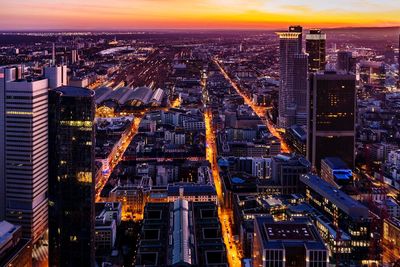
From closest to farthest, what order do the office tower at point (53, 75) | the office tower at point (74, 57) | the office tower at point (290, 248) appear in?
the office tower at point (290, 248), the office tower at point (53, 75), the office tower at point (74, 57)

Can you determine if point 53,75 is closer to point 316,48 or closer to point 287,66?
point 287,66

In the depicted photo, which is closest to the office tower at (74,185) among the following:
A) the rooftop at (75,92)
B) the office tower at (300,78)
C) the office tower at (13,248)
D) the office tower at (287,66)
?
the rooftop at (75,92)

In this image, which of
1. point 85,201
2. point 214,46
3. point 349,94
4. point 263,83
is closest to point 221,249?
point 85,201

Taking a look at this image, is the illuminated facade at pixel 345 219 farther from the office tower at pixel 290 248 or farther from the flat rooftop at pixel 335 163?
the flat rooftop at pixel 335 163

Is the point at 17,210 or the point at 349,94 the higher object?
the point at 349,94

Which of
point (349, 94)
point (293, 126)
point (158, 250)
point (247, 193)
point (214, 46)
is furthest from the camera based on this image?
point (214, 46)

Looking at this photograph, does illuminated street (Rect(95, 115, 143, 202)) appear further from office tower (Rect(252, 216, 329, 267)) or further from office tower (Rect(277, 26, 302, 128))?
office tower (Rect(277, 26, 302, 128))

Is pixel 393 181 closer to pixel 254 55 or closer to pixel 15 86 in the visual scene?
pixel 15 86
